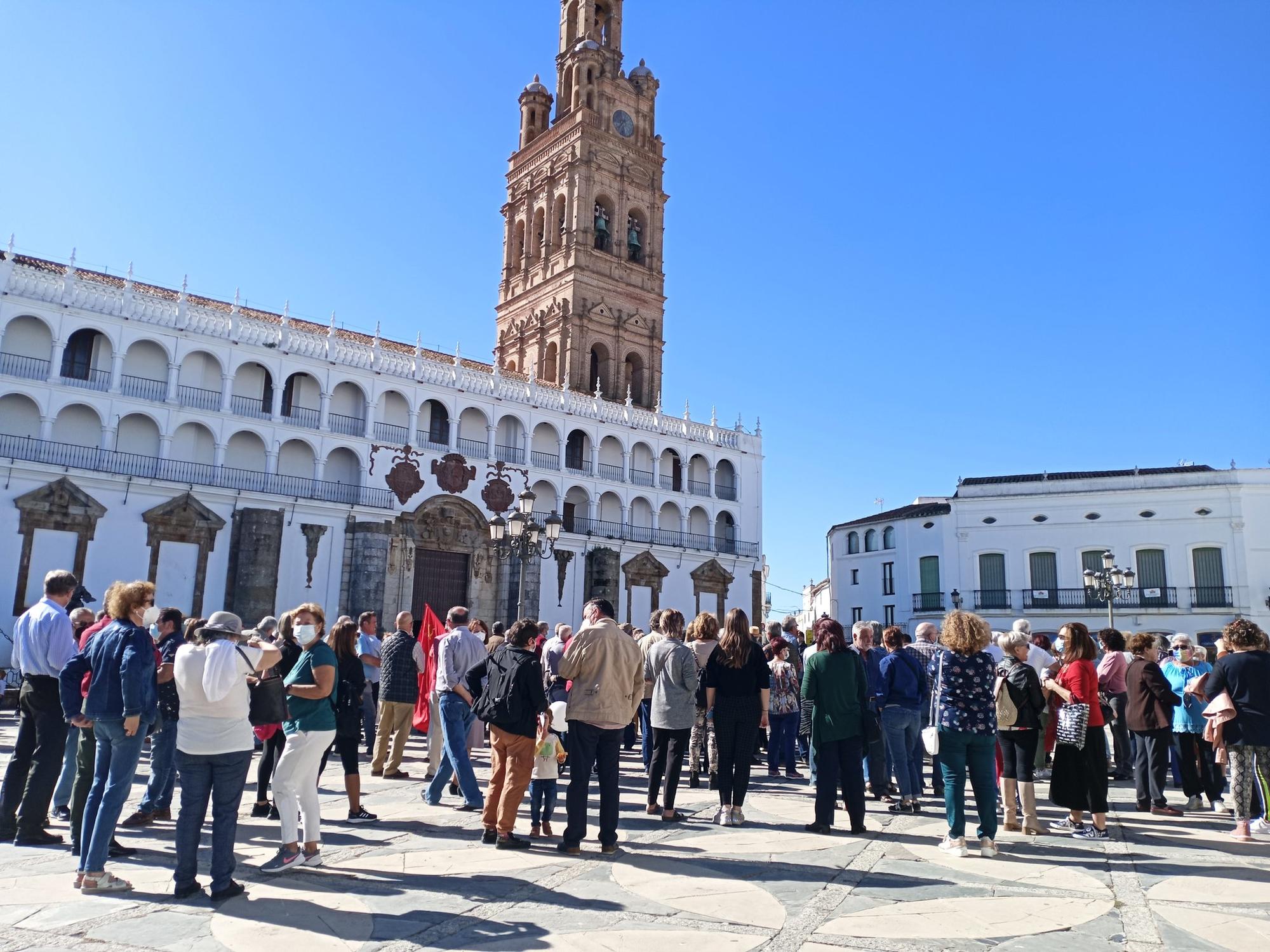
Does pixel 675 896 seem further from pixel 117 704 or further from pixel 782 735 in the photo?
pixel 782 735

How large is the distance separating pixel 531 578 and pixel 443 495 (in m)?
4.57

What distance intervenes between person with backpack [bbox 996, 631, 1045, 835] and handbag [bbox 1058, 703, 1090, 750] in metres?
0.23

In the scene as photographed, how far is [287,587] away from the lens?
28344 mm

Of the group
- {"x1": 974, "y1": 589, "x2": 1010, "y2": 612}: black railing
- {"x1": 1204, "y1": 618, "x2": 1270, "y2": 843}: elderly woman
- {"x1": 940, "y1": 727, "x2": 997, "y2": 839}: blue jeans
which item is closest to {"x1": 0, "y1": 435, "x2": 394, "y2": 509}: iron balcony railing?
{"x1": 974, "y1": 589, "x2": 1010, "y2": 612}: black railing

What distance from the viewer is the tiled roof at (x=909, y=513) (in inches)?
1574

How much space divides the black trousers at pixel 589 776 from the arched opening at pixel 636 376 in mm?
35835

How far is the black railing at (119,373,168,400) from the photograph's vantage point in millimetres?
27328

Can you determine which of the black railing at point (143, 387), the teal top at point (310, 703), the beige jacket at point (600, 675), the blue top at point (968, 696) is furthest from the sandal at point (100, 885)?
the black railing at point (143, 387)

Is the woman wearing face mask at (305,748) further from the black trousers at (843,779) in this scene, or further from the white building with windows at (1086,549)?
the white building with windows at (1086,549)

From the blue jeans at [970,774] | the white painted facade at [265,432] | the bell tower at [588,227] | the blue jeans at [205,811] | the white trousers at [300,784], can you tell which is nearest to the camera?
the blue jeans at [205,811]

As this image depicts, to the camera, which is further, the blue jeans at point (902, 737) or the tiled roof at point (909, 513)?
the tiled roof at point (909, 513)

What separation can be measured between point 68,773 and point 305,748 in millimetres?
2830

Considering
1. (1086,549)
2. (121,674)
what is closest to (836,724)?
(121,674)

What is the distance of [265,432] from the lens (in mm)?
29406
